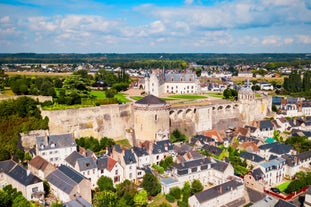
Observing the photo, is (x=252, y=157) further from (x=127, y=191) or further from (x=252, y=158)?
(x=127, y=191)

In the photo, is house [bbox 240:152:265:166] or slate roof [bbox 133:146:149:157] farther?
house [bbox 240:152:265:166]

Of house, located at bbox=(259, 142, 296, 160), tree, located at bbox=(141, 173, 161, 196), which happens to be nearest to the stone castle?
house, located at bbox=(259, 142, 296, 160)

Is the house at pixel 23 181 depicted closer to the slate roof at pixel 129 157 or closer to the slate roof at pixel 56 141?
the slate roof at pixel 56 141

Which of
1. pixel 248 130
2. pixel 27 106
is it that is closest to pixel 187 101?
pixel 248 130

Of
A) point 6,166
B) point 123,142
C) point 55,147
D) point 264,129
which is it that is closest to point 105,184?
point 55,147

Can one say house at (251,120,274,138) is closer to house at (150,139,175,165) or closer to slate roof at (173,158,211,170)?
house at (150,139,175,165)

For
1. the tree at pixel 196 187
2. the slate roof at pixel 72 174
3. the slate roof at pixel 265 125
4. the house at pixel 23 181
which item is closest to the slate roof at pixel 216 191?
the tree at pixel 196 187
